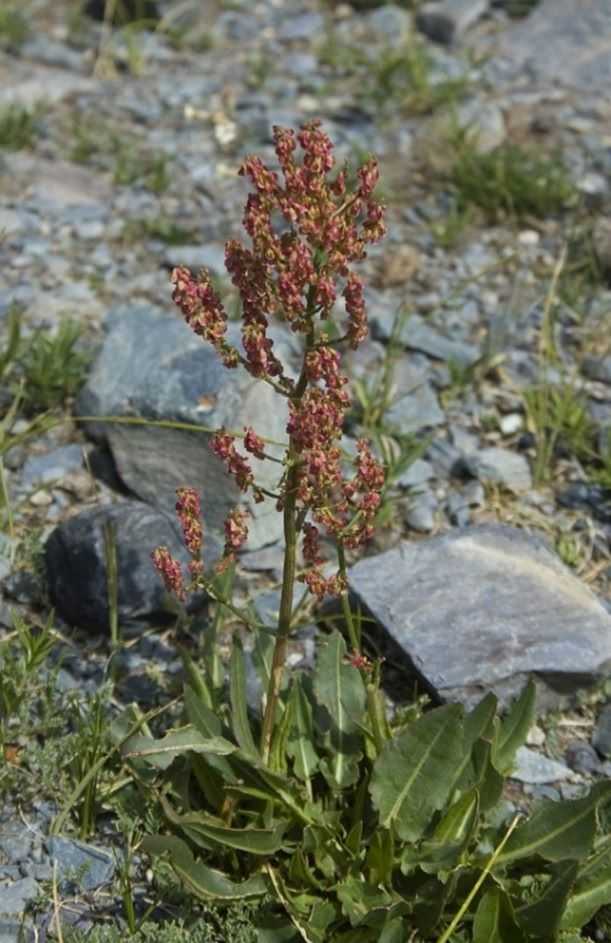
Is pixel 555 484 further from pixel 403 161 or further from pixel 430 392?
pixel 403 161

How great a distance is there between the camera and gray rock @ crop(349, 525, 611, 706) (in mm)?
4258

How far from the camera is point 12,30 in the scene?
7.82 m

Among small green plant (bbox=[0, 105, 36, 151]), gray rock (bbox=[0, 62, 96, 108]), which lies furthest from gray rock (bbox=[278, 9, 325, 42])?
small green plant (bbox=[0, 105, 36, 151])

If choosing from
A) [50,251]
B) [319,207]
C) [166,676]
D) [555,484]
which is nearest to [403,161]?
[50,251]

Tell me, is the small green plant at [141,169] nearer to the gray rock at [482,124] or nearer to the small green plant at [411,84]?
the small green plant at [411,84]

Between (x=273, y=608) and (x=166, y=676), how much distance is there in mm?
458

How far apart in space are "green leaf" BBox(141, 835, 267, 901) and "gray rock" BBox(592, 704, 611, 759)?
3.88 ft

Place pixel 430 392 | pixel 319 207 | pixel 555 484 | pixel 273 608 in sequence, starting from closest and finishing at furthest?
pixel 319 207 < pixel 273 608 < pixel 555 484 < pixel 430 392

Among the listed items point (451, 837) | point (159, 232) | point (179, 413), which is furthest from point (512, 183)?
point (451, 837)

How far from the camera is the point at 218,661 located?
4.08 meters

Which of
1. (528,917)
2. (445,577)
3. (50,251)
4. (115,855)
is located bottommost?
(115,855)

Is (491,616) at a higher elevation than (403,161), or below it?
below

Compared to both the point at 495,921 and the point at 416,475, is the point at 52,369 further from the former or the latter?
the point at 495,921

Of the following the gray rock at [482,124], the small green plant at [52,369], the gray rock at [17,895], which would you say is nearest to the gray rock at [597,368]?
the gray rock at [482,124]
